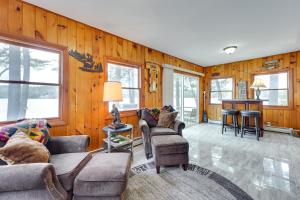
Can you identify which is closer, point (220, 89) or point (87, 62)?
point (87, 62)

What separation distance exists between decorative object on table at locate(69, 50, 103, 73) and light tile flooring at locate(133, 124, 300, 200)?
185 centimetres

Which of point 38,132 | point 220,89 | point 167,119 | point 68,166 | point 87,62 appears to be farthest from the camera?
point 220,89

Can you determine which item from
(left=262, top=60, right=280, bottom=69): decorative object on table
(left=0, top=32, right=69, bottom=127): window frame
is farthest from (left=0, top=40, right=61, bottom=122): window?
(left=262, top=60, right=280, bottom=69): decorative object on table

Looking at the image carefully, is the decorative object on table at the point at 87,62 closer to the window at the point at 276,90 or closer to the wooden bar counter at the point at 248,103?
the wooden bar counter at the point at 248,103

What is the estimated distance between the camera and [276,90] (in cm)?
458

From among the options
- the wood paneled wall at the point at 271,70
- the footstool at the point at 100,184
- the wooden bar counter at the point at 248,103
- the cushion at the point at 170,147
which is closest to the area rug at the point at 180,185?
the cushion at the point at 170,147

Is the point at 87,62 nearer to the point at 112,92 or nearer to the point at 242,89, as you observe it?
the point at 112,92

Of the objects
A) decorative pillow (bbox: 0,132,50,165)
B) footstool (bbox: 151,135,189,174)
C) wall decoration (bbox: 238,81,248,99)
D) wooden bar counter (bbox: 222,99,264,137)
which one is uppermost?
wall decoration (bbox: 238,81,248,99)

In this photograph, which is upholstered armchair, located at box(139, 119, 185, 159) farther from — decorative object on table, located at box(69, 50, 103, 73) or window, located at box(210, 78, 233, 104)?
window, located at box(210, 78, 233, 104)

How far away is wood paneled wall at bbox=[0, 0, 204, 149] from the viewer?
1975 millimetres

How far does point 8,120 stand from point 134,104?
222cm

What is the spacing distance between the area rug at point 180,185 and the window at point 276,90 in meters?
4.14

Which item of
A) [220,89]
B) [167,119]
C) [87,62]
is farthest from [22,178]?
[220,89]

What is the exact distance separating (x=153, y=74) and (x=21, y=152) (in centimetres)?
310
